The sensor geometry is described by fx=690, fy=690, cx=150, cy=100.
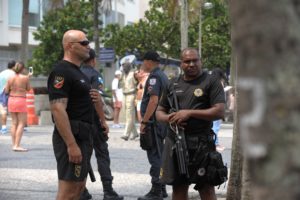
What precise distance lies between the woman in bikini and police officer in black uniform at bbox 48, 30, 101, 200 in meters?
7.99

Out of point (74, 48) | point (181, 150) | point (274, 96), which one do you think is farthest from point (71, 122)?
point (274, 96)

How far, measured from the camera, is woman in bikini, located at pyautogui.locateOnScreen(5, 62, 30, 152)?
13375 mm

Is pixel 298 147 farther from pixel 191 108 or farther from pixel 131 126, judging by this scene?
pixel 131 126

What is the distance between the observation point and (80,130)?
17.5 feet

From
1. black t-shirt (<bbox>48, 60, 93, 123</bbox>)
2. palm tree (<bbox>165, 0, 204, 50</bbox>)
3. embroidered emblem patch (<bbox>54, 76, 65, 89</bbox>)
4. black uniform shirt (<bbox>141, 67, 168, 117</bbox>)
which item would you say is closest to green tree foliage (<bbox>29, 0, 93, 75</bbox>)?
palm tree (<bbox>165, 0, 204, 50</bbox>)

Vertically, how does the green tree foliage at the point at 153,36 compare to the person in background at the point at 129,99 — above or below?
above

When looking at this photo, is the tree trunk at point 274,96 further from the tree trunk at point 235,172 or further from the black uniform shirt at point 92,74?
the black uniform shirt at point 92,74

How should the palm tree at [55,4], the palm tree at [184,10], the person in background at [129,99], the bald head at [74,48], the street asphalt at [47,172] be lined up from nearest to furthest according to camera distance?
1. the bald head at [74,48]
2. the street asphalt at [47,172]
3. the person in background at [129,99]
4. the palm tree at [184,10]
5. the palm tree at [55,4]

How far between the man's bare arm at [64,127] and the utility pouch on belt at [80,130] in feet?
0.48

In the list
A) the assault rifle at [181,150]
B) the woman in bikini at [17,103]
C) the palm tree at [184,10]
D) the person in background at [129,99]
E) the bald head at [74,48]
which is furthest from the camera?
the palm tree at [184,10]

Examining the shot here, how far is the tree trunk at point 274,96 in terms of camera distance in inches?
64.8

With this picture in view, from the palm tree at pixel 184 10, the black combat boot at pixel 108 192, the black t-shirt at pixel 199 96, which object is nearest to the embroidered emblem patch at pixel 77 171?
the black t-shirt at pixel 199 96

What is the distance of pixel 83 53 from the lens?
552cm

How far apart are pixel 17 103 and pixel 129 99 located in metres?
3.87
